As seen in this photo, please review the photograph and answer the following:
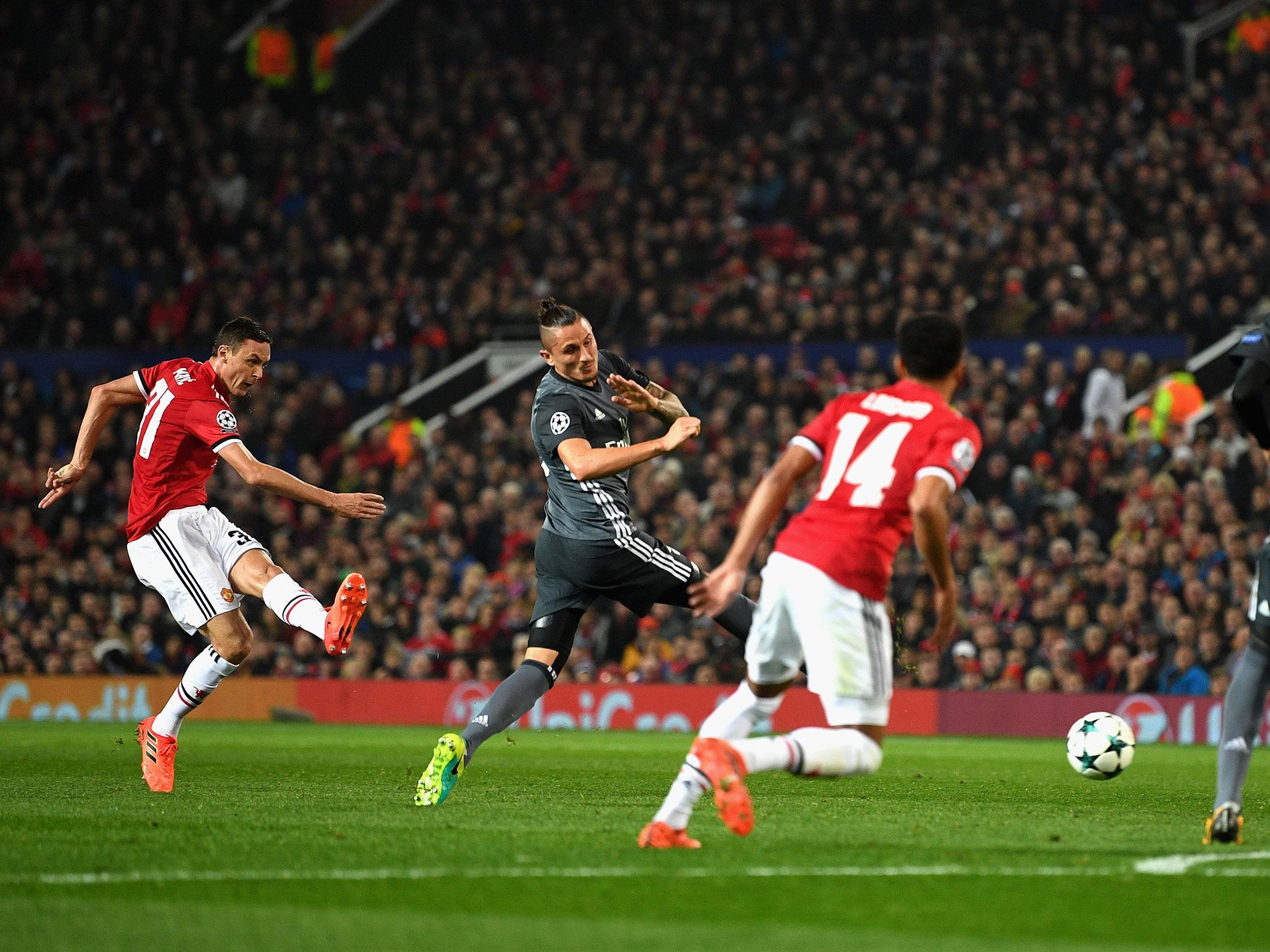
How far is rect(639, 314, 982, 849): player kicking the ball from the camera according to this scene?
5707 mm

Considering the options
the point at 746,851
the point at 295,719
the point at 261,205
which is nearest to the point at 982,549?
the point at 295,719

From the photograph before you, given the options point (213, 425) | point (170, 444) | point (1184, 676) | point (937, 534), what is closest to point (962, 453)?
point (937, 534)

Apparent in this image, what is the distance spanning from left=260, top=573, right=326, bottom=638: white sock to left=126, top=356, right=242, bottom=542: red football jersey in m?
0.75

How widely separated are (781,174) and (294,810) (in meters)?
17.1

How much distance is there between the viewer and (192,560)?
920cm

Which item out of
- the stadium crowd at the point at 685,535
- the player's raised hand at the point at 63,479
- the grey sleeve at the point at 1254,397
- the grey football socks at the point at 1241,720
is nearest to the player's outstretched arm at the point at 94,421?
the player's raised hand at the point at 63,479

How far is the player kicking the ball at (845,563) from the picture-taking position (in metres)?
5.71

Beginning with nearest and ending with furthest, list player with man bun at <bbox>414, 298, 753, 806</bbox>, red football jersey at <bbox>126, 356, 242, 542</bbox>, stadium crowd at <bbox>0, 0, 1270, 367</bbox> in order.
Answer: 1. player with man bun at <bbox>414, 298, 753, 806</bbox>
2. red football jersey at <bbox>126, 356, 242, 542</bbox>
3. stadium crowd at <bbox>0, 0, 1270, 367</bbox>

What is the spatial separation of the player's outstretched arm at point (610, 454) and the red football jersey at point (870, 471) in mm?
1073

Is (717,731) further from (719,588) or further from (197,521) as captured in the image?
(197,521)

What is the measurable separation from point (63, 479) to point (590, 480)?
127 inches

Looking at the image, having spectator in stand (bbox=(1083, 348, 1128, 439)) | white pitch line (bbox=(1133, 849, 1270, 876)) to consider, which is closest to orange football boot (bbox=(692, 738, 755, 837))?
white pitch line (bbox=(1133, 849, 1270, 876))

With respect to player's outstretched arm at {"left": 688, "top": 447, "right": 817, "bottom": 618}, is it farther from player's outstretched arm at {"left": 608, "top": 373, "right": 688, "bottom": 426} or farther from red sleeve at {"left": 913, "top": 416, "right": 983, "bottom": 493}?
player's outstretched arm at {"left": 608, "top": 373, "right": 688, "bottom": 426}

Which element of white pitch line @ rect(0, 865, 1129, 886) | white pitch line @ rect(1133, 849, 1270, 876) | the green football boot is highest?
the green football boot
